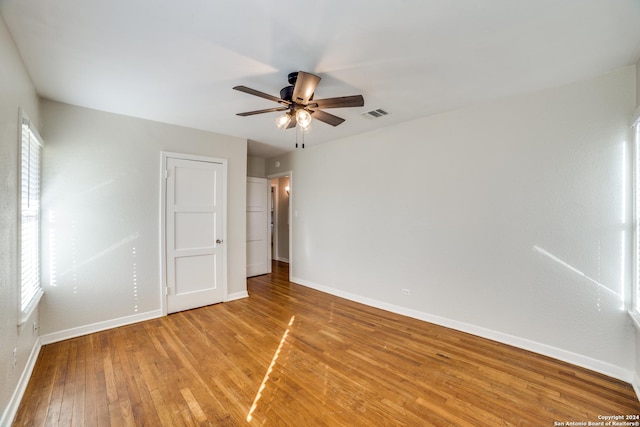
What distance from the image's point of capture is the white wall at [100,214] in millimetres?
2912

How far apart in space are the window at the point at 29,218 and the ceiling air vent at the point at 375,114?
3188mm

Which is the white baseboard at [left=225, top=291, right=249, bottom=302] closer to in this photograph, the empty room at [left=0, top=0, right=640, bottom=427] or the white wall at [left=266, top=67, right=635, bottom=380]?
the empty room at [left=0, top=0, right=640, bottom=427]

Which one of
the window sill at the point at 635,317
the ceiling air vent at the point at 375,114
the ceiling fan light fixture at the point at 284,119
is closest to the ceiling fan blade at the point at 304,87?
the ceiling fan light fixture at the point at 284,119

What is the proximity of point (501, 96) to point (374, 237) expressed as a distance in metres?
2.25

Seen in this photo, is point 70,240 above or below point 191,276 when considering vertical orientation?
above

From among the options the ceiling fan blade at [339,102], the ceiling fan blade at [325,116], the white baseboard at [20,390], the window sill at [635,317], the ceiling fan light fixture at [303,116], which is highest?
the ceiling fan blade at [339,102]

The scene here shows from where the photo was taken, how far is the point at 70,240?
300cm

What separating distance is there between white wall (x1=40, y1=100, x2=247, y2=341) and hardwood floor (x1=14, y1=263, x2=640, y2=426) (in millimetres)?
381

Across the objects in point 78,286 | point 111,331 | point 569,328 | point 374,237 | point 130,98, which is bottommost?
point 111,331

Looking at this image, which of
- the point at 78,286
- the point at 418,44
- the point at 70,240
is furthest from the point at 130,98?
the point at 418,44

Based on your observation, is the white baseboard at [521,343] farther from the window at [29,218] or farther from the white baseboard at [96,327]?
the window at [29,218]

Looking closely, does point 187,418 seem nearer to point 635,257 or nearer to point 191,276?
point 191,276

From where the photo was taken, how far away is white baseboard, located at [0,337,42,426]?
1.75 meters

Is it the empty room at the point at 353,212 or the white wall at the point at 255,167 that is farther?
the white wall at the point at 255,167
